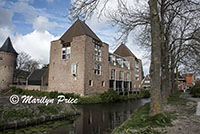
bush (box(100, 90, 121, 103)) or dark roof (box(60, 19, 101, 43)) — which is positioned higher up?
dark roof (box(60, 19, 101, 43))

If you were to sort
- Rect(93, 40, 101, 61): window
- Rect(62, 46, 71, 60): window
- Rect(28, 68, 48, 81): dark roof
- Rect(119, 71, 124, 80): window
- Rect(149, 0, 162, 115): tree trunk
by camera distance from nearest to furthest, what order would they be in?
1. Rect(149, 0, 162, 115): tree trunk
2. Rect(62, 46, 71, 60): window
3. Rect(93, 40, 101, 61): window
4. Rect(119, 71, 124, 80): window
5. Rect(28, 68, 48, 81): dark roof

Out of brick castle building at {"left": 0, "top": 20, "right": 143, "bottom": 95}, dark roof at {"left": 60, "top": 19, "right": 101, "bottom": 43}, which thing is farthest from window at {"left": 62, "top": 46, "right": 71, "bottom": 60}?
dark roof at {"left": 60, "top": 19, "right": 101, "bottom": 43}

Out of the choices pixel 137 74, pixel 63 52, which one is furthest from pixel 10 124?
pixel 137 74

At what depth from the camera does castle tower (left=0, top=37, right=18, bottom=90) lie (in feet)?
106

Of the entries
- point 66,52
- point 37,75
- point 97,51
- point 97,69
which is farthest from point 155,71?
point 37,75

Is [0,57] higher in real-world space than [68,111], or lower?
higher

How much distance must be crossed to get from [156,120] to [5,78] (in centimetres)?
3642

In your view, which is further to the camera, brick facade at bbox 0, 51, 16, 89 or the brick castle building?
brick facade at bbox 0, 51, 16, 89

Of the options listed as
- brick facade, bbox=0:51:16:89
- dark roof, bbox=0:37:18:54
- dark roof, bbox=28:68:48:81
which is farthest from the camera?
dark roof, bbox=0:37:18:54

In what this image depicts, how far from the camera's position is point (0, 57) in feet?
107

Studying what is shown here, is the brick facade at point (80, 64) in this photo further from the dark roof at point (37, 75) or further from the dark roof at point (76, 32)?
the dark roof at point (37, 75)

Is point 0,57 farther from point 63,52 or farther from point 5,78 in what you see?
point 63,52

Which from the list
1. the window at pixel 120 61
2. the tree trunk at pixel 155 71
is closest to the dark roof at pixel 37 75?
the window at pixel 120 61

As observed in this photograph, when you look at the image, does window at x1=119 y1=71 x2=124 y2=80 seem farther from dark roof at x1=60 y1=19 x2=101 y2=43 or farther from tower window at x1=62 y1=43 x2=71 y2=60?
tower window at x1=62 y1=43 x2=71 y2=60
